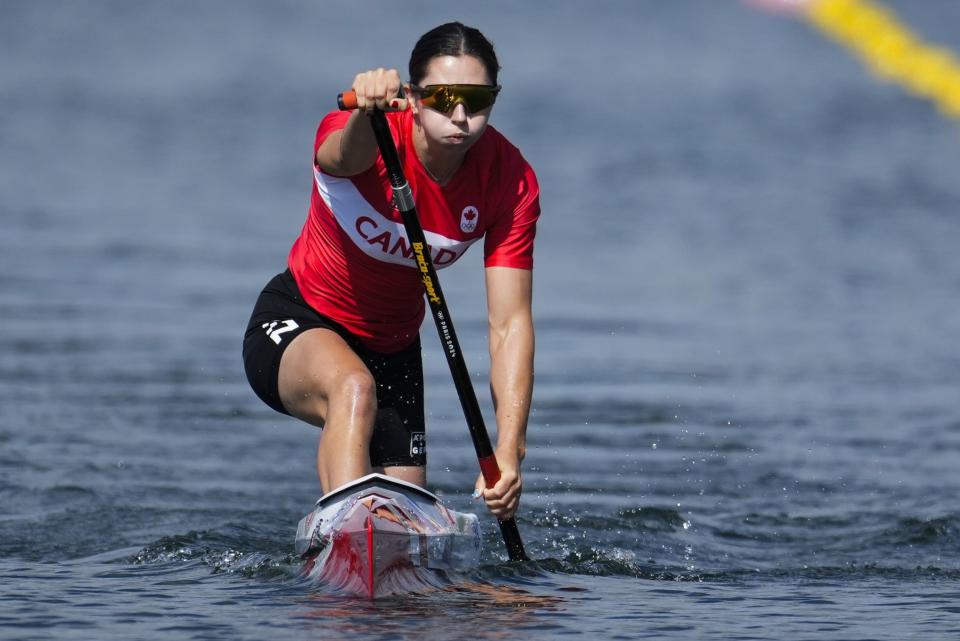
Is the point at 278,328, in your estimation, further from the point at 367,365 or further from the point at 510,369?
the point at 510,369

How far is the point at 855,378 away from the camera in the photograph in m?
11.7

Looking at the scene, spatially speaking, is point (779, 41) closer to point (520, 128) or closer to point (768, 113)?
point (768, 113)

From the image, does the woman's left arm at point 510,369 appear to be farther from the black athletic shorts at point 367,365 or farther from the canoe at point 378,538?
the black athletic shorts at point 367,365

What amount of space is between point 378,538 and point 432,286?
0.95 meters

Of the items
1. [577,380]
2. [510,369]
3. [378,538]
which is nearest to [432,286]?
[510,369]

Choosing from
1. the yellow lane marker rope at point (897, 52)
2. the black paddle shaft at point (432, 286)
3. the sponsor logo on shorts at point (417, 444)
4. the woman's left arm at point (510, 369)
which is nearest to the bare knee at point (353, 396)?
the black paddle shaft at point (432, 286)

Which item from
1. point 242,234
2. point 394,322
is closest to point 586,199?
point 242,234

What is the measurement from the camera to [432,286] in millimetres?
5711

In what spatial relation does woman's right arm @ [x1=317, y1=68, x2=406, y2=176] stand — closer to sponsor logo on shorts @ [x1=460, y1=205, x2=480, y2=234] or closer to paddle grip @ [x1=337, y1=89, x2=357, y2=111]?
paddle grip @ [x1=337, y1=89, x2=357, y2=111]

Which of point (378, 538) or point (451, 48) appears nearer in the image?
point (451, 48)

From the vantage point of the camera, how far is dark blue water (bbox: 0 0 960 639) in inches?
239

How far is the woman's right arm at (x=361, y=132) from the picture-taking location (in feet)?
16.8

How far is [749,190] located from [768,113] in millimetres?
7660

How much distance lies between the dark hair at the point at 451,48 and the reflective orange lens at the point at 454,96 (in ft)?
0.25
